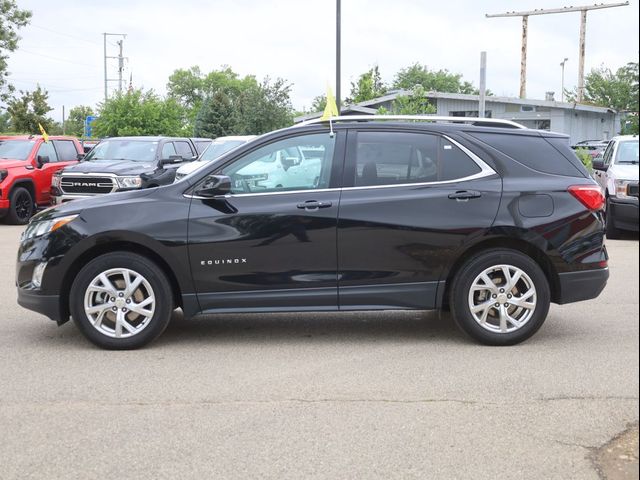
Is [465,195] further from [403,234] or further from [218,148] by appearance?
[218,148]

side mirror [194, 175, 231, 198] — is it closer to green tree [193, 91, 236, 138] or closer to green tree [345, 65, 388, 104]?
green tree [345, 65, 388, 104]

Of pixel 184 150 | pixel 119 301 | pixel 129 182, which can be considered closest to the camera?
pixel 119 301

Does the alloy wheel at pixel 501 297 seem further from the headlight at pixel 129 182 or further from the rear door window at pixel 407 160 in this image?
the headlight at pixel 129 182

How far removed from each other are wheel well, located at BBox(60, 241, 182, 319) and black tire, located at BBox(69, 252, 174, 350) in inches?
4.4

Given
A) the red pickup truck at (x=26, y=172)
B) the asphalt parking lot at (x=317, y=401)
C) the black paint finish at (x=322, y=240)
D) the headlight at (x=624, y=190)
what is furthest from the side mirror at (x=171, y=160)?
the headlight at (x=624, y=190)

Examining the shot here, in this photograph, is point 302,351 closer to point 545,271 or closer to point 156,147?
point 545,271

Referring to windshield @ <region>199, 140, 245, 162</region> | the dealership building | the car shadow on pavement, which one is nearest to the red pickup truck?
windshield @ <region>199, 140, 245, 162</region>

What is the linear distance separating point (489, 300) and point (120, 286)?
295 cm

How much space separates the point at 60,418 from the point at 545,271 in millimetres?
3979

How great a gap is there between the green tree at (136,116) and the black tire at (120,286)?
29.4 metres

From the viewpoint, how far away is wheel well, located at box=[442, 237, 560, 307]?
652cm

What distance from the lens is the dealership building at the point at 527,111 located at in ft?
145

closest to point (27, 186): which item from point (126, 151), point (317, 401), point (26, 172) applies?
point (26, 172)

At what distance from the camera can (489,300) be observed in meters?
6.43
